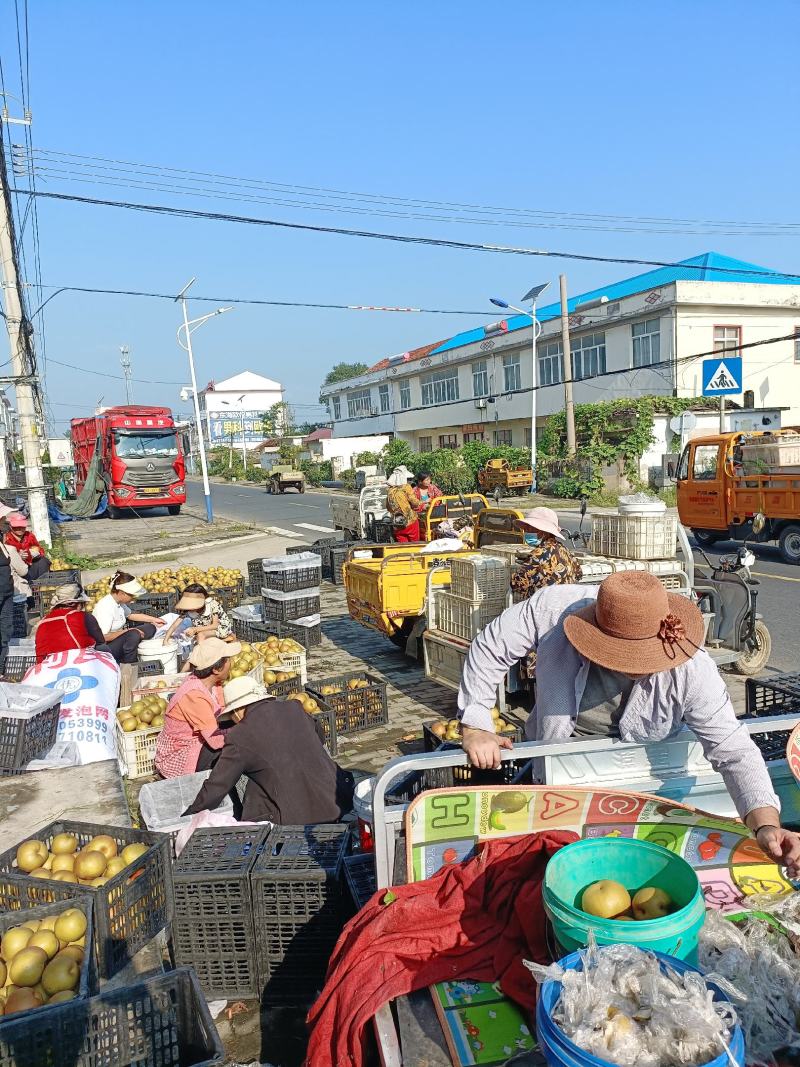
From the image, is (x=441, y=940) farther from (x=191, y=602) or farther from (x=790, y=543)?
(x=790, y=543)

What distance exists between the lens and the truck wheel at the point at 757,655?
805 centimetres

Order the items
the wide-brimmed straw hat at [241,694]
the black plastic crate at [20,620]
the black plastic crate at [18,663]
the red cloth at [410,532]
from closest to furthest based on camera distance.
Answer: the wide-brimmed straw hat at [241,694], the black plastic crate at [18,663], the black plastic crate at [20,620], the red cloth at [410,532]

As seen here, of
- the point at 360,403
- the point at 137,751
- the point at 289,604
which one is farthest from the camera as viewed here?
the point at 360,403

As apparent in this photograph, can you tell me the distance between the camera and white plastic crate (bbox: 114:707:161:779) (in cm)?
606

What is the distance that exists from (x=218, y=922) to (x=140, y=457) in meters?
29.1

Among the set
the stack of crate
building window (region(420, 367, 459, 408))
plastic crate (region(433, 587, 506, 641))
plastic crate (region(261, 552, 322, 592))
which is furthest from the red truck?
the stack of crate

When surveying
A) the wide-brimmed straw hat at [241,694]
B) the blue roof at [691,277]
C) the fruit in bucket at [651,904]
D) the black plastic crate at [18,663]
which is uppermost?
the blue roof at [691,277]

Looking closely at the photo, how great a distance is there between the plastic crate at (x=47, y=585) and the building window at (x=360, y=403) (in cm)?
5387

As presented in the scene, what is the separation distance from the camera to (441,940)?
7.38 feet

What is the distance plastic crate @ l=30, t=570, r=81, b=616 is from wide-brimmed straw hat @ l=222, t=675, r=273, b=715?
7546mm

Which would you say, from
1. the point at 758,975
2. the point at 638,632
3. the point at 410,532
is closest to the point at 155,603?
the point at 410,532

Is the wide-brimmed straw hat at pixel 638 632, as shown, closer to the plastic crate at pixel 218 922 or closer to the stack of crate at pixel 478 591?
the plastic crate at pixel 218 922

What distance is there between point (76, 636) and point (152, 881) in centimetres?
387

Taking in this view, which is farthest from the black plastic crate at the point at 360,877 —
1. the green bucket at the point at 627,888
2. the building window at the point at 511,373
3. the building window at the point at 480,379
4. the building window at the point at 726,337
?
the building window at the point at 480,379
